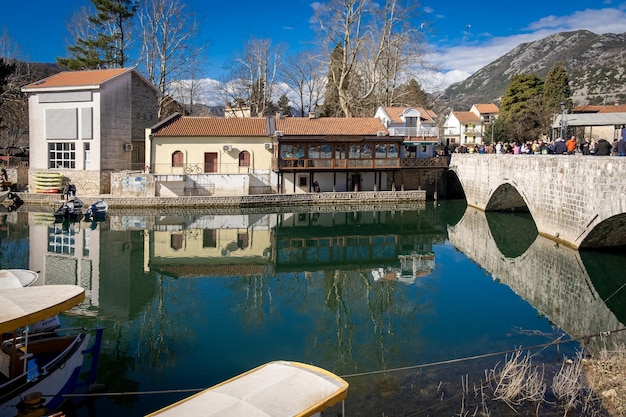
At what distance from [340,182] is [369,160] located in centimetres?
262

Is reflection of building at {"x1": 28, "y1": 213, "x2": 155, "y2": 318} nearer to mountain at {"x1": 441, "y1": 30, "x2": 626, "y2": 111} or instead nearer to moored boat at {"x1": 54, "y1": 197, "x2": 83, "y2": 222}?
moored boat at {"x1": 54, "y1": 197, "x2": 83, "y2": 222}

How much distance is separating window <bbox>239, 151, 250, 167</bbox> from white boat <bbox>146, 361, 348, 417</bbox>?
95.6ft

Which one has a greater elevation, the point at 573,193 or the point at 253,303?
the point at 573,193

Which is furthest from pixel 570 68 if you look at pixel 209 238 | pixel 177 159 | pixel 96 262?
pixel 96 262

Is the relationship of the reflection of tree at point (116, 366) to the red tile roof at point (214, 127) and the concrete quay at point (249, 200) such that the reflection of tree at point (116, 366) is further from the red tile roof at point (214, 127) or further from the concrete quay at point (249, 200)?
the red tile roof at point (214, 127)

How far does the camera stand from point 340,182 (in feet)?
119

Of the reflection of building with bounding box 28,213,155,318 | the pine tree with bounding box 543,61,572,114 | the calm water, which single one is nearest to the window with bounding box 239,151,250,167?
the calm water

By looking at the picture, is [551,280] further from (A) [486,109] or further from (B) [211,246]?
(A) [486,109]

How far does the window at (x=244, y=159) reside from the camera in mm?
35094

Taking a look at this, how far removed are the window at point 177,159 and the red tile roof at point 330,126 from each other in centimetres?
663

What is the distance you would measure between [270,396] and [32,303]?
393cm

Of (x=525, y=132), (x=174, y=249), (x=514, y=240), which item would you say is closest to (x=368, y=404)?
(x=174, y=249)

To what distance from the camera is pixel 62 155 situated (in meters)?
34.0

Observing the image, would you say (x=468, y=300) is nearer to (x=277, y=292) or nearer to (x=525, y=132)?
(x=277, y=292)
